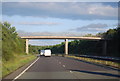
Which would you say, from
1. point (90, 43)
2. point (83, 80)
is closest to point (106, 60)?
point (83, 80)

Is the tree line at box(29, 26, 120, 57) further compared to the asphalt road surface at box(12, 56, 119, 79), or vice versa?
the tree line at box(29, 26, 120, 57)

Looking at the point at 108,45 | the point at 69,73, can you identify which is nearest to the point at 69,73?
the point at 69,73

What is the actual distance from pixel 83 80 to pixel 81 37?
69709mm

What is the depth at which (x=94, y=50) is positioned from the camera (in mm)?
101750

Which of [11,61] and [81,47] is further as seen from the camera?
[81,47]

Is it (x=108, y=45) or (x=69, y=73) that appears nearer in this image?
(x=69, y=73)

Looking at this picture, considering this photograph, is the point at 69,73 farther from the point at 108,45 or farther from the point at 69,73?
the point at 108,45

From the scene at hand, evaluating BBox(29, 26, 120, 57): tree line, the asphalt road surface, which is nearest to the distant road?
the asphalt road surface

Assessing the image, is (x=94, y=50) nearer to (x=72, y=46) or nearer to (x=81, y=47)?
(x=81, y=47)

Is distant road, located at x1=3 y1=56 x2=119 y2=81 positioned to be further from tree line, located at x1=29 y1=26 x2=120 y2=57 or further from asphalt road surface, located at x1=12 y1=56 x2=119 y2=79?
tree line, located at x1=29 y1=26 x2=120 y2=57

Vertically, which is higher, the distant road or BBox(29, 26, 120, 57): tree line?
BBox(29, 26, 120, 57): tree line

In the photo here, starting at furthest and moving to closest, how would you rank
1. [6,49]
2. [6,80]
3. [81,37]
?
[81,37] → [6,49] → [6,80]

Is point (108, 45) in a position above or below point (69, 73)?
above

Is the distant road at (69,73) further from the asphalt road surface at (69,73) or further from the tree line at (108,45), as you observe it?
the tree line at (108,45)
